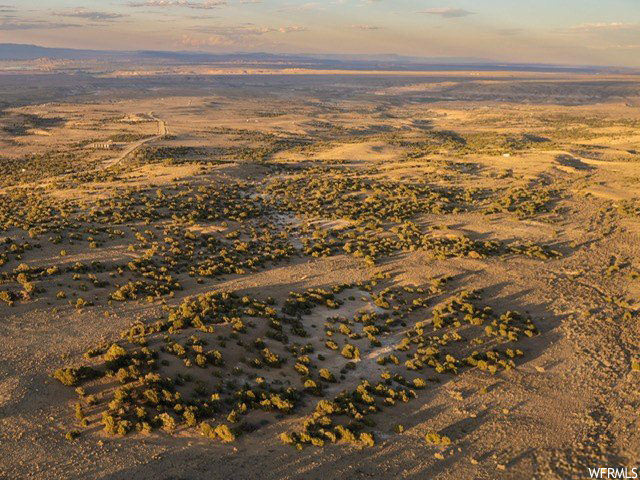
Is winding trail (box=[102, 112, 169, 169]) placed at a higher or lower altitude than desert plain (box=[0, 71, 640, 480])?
higher

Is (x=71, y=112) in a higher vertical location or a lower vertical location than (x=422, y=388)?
higher

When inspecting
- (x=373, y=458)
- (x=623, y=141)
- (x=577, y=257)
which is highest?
(x=623, y=141)

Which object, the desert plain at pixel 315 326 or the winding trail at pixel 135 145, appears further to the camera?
the winding trail at pixel 135 145

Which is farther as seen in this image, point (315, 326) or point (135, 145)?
point (135, 145)

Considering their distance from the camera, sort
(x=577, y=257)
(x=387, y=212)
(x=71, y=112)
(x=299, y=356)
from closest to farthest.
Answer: (x=299, y=356)
(x=577, y=257)
(x=387, y=212)
(x=71, y=112)

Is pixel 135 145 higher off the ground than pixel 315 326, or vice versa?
pixel 135 145

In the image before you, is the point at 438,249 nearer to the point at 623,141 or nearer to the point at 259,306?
the point at 259,306

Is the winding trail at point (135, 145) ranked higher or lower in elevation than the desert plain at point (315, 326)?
higher

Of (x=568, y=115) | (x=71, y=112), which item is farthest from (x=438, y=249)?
(x=568, y=115)

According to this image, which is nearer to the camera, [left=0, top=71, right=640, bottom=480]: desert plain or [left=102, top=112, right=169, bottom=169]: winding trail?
[left=0, top=71, right=640, bottom=480]: desert plain

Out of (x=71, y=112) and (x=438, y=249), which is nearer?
(x=438, y=249)

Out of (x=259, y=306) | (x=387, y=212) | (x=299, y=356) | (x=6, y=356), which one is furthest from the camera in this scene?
(x=387, y=212)
